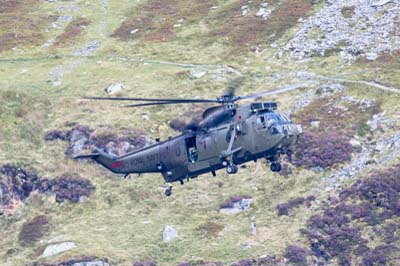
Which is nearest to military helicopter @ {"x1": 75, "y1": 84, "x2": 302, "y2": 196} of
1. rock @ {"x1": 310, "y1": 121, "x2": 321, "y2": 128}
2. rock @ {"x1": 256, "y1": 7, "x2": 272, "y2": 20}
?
rock @ {"x1": 310, "y1": 121, "x2": 321, "y2": 128}

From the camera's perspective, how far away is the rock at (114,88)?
75.8m

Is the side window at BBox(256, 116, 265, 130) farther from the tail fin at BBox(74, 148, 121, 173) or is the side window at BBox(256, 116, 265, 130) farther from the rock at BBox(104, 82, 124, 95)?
the rock at BBox(104, 82, 124, 95)

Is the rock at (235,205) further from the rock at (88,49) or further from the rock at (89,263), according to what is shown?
the rock at (88,49)

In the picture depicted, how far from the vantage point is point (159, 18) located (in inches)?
3740

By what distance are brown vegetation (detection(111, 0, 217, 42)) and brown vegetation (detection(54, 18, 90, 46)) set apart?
12.8ft

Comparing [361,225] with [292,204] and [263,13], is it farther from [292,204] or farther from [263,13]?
[263,13]

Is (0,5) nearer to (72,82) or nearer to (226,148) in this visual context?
(72,82)

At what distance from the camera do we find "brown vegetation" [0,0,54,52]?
9112 cm

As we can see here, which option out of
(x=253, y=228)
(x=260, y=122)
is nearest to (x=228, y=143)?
(x=260, y=122)

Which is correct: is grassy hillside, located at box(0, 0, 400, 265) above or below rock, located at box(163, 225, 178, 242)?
below

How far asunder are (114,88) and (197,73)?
7.33m

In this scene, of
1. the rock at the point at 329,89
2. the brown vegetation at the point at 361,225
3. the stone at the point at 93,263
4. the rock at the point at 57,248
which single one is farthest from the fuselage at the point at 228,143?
the rock at the point at 329,89

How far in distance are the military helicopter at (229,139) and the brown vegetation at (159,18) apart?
45858mm

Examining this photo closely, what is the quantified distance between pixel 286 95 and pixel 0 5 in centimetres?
4283
